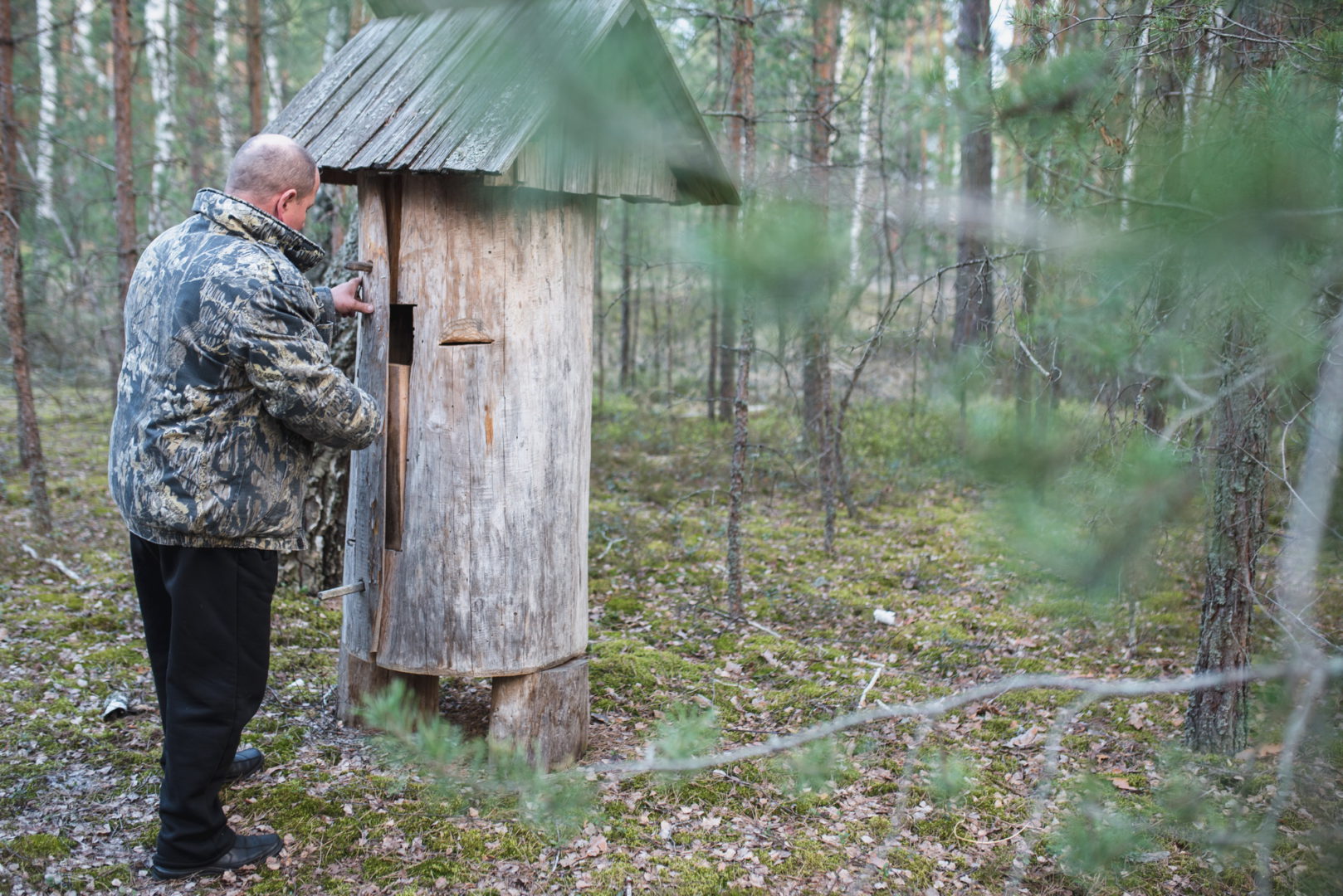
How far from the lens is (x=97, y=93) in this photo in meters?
16.3

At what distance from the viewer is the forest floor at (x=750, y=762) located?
3.11 meters

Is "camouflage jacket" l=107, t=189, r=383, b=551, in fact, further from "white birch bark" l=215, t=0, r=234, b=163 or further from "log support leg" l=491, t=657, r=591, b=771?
"white birch bark" l=215, t=0, r=234, b=163

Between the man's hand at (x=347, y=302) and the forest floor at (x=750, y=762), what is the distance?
74.0 inches

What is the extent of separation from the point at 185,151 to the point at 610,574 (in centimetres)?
1375

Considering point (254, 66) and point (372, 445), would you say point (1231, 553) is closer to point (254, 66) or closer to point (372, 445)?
point (372, 445)

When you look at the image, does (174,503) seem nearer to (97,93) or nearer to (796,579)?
(796,579)

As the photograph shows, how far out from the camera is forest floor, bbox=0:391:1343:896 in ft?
10.2

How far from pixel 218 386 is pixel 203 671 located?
94 cm

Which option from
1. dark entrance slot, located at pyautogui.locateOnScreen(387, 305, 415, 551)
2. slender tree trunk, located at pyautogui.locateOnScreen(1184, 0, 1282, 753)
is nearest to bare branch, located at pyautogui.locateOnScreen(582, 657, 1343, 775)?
dark entrance slot, located at pyautogui.locateOnScreen(387, 305, 415, 551)

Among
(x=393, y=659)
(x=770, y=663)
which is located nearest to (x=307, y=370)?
(x=393, y=659)

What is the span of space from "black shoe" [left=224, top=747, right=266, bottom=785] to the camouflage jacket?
1217 millimetres

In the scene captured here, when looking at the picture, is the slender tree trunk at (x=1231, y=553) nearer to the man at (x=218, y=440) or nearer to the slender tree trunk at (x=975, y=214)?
the slender tree trunk at (x=975, y=214)

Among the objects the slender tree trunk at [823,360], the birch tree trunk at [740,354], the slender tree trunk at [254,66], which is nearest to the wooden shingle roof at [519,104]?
the birch tree trunk at [740,354]

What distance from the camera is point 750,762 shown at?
3998mm
